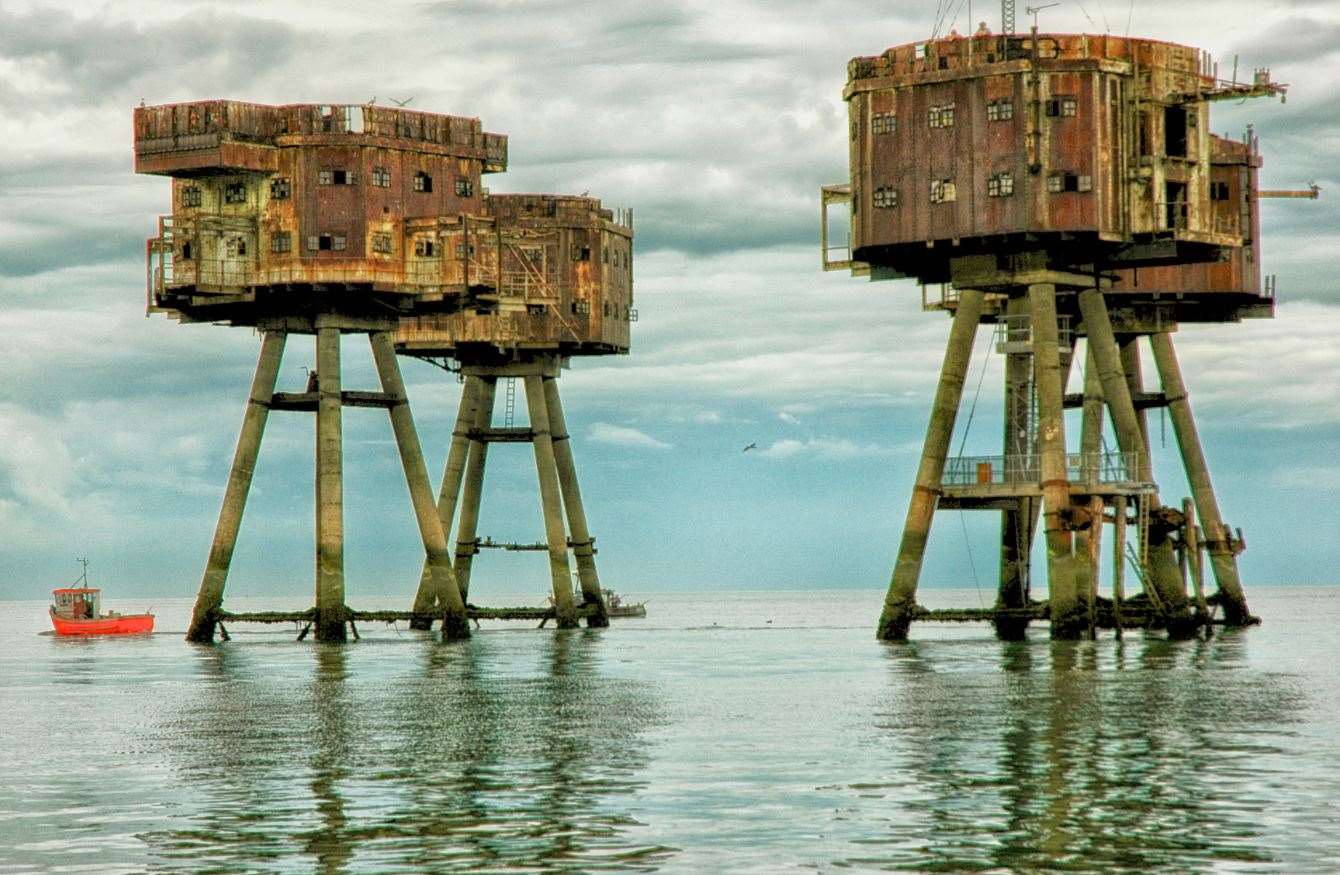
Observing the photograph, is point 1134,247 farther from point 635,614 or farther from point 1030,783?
point 635,614

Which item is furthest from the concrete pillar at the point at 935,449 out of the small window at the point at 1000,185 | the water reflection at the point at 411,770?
the water reflection at the point at 411,770

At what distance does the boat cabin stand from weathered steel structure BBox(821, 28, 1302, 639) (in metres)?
57.5

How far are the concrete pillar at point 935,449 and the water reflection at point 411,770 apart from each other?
545 inches

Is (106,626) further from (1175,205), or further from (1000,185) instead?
(1175,205)

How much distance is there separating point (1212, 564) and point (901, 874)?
65.3 metres

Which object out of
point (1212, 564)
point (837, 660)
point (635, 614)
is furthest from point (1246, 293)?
point (635, 614)

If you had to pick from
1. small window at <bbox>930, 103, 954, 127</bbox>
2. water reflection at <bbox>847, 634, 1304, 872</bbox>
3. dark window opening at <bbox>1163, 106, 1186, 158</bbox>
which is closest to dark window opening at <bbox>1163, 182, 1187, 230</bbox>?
dark window opening at <bbox>1163, 106, 1186, 158</bbox>

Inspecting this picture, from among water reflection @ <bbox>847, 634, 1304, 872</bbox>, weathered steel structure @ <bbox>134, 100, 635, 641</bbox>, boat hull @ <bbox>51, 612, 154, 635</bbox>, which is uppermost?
weathered steel structure @ <bbox>134, 100, 635, 641</bbox>

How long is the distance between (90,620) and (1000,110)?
66.3 meters

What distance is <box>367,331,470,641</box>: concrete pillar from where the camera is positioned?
79688mm

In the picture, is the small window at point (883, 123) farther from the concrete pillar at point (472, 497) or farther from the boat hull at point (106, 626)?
the boat hull at point (106, 626)

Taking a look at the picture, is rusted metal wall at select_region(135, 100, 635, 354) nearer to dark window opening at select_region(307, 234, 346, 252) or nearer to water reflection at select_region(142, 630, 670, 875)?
dark window opening at select_region(307, 234, 346, 252)

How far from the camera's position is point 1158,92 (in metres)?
69.0

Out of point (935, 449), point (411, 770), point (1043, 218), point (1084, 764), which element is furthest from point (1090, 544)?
point (411, 770)
